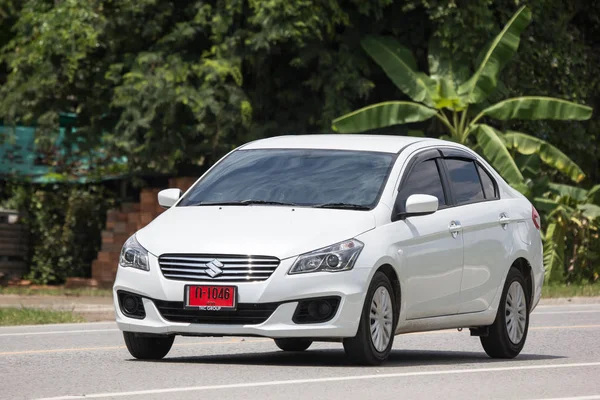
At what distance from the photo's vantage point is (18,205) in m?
28.0

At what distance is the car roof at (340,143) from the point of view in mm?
11961

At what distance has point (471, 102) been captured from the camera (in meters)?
25.5

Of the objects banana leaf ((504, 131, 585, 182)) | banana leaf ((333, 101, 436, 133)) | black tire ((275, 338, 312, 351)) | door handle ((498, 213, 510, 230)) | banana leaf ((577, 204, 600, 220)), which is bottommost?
banana leaf ((577, 204, 600, 220))

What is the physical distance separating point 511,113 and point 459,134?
97 centimetres

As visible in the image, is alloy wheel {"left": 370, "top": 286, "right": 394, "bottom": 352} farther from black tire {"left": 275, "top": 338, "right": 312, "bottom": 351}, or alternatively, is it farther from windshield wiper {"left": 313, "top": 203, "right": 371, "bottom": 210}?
black tire {"left": 275, "top": 338, "right": 312, "bottom": 351}

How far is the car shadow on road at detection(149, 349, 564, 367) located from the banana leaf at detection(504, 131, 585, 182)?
13237 millimetres

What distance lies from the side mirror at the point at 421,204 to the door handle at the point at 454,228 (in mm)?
589

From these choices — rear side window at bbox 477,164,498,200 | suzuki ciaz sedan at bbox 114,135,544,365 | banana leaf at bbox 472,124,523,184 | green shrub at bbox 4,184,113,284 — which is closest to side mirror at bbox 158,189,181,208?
suzuki ciaz sedan at bbox 114,135,544,365

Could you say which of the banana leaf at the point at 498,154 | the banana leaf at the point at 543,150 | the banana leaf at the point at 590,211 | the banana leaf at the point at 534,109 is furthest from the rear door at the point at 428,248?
the banana leaf at the point at 590,211

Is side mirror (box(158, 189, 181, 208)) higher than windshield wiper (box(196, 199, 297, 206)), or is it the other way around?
windshield wiper (box(196, 199, 297, 206))

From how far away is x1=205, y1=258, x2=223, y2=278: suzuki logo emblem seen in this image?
33.8 feet

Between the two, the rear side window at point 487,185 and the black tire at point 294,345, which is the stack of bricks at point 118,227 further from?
the black tire at point 294,345

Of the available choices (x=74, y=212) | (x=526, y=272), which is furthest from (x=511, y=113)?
(x=526, y=272)

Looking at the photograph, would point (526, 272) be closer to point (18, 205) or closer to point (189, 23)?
point (189, 23)
